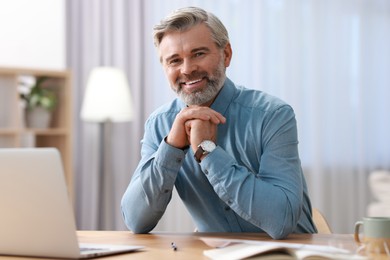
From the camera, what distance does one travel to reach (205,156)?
1.98 m

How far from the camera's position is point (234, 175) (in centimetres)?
194

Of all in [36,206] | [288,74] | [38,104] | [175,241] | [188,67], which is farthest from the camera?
[288,74]

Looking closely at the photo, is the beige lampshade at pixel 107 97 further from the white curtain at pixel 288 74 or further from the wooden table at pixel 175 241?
the wooden table at pixel 175 241

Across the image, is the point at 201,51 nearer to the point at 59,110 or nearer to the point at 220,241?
the point at 220,241

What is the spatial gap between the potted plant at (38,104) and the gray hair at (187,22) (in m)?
2.28

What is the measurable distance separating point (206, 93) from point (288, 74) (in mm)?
2635

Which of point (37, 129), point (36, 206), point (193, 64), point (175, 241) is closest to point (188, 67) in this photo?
point (193, 64)

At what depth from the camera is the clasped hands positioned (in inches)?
79.6

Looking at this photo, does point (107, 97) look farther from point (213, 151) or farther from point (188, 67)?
point (213, 151)

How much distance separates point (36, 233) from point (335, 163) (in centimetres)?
354

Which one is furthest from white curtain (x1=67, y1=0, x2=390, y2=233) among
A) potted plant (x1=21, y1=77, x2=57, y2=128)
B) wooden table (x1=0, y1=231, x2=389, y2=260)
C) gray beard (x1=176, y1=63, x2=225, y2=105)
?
wooden table (x1=0, y1=231, x2=389, y2=260)

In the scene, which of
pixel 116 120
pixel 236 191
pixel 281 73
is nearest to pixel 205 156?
pixel 236 191

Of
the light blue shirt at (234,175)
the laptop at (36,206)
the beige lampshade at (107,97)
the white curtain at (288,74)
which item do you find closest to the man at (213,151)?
the light blue shirt at (234,175)

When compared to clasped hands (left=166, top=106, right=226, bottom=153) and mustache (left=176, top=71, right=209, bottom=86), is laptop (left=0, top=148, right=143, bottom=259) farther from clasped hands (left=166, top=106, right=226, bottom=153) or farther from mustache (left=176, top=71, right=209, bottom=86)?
mustache (left=176, top=71, right=209, bottom=86)
